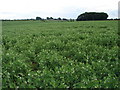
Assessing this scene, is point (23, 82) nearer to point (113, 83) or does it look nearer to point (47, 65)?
point (47, 65)

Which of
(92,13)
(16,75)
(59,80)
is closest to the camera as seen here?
(59,80)

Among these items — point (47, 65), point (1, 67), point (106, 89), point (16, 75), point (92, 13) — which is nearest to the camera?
point (106, 89)

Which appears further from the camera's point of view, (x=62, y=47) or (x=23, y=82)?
(x=62, y=47)

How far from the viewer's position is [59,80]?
6.86 meters

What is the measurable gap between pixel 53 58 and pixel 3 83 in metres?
3.39

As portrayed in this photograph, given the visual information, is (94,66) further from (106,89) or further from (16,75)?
(16,75)

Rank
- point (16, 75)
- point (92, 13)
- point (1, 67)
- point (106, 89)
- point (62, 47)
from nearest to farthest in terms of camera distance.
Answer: point (106, 89)
point (16, 75)
point (1, 67)
point (62, 47)
point (92, 13)

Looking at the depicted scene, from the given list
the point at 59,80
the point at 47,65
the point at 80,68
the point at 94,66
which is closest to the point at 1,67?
the point at 47,65

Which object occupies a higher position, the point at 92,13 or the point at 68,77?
the point at 92,13

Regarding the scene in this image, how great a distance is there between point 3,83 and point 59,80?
241 cm

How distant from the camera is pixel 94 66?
27.0 feet

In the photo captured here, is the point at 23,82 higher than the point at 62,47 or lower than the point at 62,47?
lower

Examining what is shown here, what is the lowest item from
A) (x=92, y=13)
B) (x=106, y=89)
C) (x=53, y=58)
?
(x=106, y=89)

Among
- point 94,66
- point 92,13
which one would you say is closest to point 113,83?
point 94,66
